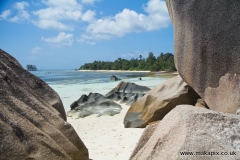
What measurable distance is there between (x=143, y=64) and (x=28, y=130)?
213 feet

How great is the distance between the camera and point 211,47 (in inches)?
138

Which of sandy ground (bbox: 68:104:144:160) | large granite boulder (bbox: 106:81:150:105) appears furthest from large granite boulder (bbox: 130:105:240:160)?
large granite boulder (bbox: 106:81:150:105)

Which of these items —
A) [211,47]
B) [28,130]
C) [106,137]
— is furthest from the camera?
[106,137]

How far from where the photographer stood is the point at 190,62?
377 centimetres

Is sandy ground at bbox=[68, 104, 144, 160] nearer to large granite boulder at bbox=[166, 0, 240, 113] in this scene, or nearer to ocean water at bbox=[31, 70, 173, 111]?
large granite boulder at bbox=[166, 0, 240, 113]

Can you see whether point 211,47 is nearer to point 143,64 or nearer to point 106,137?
point 106,137

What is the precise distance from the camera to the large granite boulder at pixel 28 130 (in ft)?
7.14

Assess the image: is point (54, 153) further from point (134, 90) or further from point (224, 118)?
point (134, 90)

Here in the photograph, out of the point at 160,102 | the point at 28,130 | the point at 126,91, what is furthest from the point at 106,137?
the point at 126,91

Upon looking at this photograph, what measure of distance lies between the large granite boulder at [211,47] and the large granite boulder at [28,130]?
2156 millimetres

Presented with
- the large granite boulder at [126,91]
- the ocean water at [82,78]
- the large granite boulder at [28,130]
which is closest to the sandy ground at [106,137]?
the large granite boulder at [28,130]

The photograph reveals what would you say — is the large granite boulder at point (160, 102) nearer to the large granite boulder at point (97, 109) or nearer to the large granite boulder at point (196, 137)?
the large granite boulder at point (97, 109)

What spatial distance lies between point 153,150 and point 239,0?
264 cm

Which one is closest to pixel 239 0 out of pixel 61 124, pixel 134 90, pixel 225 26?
pixel 225 26
